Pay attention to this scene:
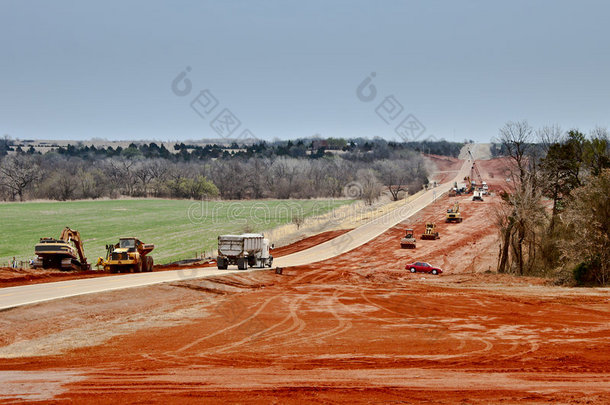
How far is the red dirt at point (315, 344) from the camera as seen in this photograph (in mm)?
14609

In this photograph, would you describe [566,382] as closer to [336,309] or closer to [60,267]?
[336,309]

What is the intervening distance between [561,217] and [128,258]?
34.4 meters

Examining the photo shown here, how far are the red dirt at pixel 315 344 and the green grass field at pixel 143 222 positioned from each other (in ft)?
133

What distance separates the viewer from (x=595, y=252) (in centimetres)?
4019

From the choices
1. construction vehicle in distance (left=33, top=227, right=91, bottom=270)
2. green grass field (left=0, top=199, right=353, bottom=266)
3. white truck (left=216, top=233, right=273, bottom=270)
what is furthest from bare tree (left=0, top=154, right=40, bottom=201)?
white truck (left=216, top=233, right=273, bottom=270)

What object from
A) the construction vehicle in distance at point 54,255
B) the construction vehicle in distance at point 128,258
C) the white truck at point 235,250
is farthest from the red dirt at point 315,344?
the construction vehicle in distance at point 54,255

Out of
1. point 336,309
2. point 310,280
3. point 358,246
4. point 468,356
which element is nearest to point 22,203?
point 358,246

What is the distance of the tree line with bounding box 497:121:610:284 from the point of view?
133ft

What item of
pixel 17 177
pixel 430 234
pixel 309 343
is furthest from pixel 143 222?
pixel 309 343

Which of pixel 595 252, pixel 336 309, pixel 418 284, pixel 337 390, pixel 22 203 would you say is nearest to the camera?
pixel 337 390

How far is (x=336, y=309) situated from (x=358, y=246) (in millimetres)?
39984

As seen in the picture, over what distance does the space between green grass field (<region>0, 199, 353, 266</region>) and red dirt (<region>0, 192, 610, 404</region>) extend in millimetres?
40570

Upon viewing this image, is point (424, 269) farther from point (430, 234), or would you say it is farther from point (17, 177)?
point (17, 177)

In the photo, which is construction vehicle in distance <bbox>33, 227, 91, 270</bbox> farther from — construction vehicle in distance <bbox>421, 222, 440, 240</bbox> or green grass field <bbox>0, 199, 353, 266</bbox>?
construction vehicle in distance <bbox>421, 222, 440, 240</bbox>
